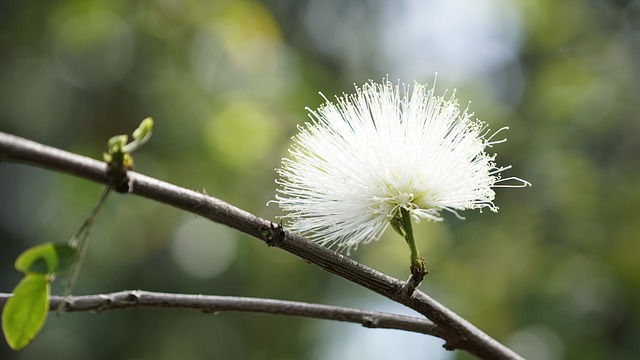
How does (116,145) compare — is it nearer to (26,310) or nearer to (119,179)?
(119,179)

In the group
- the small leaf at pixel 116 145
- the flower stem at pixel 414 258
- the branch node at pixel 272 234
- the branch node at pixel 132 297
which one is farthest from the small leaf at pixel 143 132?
the flower stem at pixel 414 258

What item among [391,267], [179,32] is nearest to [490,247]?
[391,267]

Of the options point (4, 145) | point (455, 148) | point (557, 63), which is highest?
point (557, 63)

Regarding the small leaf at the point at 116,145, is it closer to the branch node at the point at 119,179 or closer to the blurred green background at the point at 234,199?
the branch node at the point at 119,179

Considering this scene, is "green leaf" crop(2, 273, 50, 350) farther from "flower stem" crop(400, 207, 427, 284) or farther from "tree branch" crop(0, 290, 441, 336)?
"flower stem" crop(400, 207, 427, 284)

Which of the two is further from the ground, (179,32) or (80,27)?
(179,32)

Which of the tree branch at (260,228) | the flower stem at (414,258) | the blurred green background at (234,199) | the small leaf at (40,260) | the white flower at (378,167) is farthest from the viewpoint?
the blurred green background at (234,199)

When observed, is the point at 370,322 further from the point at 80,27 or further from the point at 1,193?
the point at 1,193
